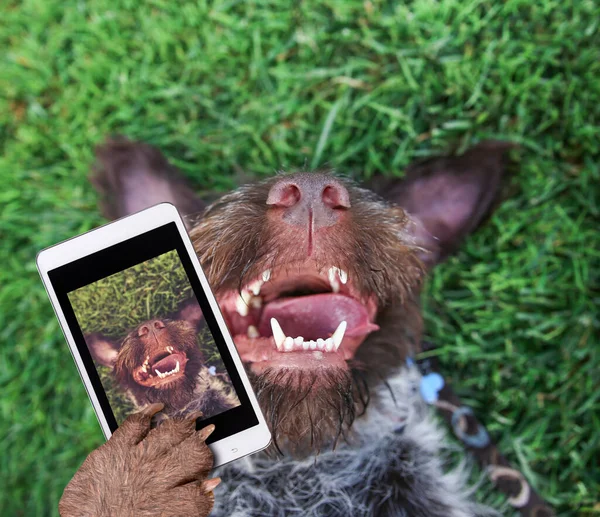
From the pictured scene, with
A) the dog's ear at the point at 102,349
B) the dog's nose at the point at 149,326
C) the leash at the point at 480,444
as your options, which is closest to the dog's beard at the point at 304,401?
the dog's nose at the point at 149,326

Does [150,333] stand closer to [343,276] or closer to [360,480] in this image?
[343,276]

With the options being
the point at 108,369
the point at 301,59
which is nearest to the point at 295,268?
the point at 108,369

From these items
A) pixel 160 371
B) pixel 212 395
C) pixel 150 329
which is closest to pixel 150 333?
pixel 150 329

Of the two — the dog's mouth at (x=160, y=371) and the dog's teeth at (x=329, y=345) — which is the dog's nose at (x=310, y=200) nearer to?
the dog's teeth at (x=329, y=345)

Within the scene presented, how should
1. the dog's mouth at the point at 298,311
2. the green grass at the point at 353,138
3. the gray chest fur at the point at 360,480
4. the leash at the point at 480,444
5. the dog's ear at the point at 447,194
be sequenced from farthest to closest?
the green grass at the point at 353,138 < the leash at the point at 480,444 < the dog's ear at the point at 447,194 < the gray chest fur at the point at 360,480 < the dog's mouth at the point at 298,311

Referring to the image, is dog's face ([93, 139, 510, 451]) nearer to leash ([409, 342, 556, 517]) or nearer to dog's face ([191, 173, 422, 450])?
dog's face ([191, 173, 422, 450])

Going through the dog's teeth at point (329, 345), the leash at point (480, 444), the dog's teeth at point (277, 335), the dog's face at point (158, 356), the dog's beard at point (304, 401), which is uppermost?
the dog's face at point (158, 356)
